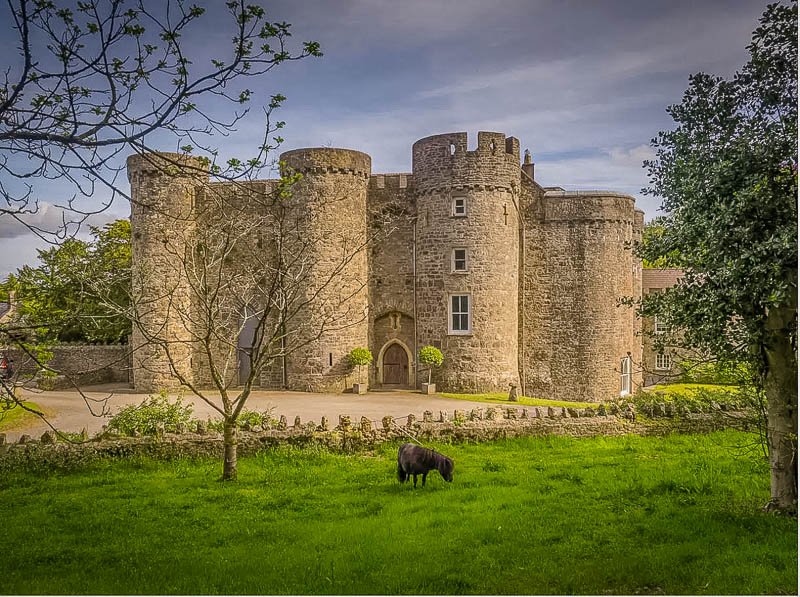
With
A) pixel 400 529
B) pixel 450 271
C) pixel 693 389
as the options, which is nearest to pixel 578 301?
pixel 450 271

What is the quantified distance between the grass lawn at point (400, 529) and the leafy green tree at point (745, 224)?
1.52m

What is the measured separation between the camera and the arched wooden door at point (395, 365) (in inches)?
893

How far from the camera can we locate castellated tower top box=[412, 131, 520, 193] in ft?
69.0

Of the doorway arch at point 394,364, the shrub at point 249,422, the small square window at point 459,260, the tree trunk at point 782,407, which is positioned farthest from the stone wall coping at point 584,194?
the tree trunk at point 782,407

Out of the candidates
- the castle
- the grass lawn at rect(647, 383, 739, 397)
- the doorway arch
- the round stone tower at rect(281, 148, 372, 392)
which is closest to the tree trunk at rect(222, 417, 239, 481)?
the grass lawn at rect(647, 383, 739, 397)

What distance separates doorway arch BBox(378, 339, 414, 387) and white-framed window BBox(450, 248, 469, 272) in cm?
312

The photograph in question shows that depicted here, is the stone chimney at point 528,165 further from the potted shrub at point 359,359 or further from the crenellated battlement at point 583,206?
the potted shrub at point 359,359

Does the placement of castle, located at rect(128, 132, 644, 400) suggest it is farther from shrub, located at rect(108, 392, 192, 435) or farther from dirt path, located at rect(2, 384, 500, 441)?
shrub, located at rect(108, 392, 192, 435)

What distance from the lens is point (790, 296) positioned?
21.5ft

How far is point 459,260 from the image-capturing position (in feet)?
70.0

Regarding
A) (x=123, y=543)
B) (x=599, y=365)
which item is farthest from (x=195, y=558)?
(x=599, y=365)

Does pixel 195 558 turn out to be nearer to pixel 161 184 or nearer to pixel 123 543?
pixel 123 543

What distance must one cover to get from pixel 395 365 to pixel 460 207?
5.48m

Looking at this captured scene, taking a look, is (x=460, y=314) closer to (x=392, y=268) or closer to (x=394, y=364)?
(x=392, y=268)
